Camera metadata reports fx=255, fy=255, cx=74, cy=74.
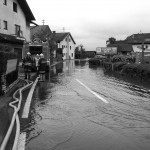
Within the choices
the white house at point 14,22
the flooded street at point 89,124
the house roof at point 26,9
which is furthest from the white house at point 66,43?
the flooded street at point 89,124

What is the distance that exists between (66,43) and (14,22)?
48.0 metres

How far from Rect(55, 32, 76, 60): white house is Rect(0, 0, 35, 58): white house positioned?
37.3 metres

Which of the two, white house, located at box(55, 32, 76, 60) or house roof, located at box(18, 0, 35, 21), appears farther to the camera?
white house, located at box(55, 32, 76, 60)

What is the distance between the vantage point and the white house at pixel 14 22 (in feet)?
85.9

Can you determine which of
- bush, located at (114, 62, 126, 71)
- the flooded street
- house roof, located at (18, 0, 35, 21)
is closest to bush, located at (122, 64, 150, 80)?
bush, located at (114, 62, 126, 71)

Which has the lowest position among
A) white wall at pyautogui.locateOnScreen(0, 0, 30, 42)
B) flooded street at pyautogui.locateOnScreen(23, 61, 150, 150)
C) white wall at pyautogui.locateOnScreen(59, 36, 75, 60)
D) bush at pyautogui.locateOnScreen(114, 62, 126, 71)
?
flooded street at pyautogui.locateOnScreen(23, 61, 150, 150)

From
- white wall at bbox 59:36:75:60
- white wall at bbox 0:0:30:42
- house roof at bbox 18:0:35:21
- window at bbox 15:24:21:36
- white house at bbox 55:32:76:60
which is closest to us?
white wall at bbox 0:0:30:42

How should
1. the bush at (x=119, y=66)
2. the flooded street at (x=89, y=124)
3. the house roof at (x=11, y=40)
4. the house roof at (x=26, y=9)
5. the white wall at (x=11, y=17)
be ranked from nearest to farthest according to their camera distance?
1. the flooded street at (x=89, y=124)
2. the bush at (x=119, y=66)
3. the house roof at (x=11, y=40)
4. the white wall at (x=11, y=17)
5. the house roof at (x=26, y=9)

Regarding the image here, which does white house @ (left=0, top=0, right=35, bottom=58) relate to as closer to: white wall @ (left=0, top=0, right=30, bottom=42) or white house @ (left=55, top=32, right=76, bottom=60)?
white wall @ (left=0, top=0, right=30, bottom=42)

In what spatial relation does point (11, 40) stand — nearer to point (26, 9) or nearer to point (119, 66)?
point (26, 9)

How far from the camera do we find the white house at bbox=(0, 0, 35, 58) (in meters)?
26.2

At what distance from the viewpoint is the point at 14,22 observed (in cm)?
2944

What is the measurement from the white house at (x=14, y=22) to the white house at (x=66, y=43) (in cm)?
3734

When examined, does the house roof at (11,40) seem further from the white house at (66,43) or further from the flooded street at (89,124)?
the white house at (66,43)
